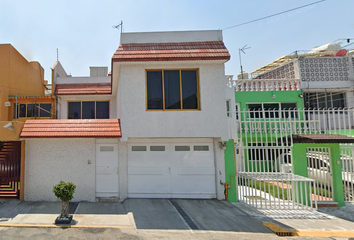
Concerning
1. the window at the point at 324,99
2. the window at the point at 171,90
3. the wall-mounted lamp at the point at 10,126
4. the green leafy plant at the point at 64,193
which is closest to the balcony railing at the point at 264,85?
the window at the point at 324,99

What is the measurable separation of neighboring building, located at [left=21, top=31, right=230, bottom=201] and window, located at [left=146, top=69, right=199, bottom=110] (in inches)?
1.5

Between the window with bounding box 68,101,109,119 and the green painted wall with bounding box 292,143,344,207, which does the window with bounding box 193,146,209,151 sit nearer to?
the green painted wall with bounding box 292,143,344,207

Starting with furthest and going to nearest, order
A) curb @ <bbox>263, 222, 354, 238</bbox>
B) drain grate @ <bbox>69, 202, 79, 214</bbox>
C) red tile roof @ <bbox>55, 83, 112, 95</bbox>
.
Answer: red tile roof @ <bbox>55, 83, 112, 95</bbox> < drain grate @ <bbox>69, 202, 79, 214</bbox> < curb @ <bbox>263, 222, 354, 238</bbox>

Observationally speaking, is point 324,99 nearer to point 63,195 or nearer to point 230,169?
point 230,169

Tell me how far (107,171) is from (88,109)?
6667mm

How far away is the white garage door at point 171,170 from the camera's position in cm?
753

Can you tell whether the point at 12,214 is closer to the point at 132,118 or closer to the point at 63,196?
the point at 63,196

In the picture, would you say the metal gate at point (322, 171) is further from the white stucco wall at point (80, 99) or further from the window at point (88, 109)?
the window at point (88, 109)

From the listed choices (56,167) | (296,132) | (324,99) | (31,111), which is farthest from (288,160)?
(31,111)

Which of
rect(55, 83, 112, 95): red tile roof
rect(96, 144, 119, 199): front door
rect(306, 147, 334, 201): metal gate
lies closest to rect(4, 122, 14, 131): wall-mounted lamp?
rect(96, 144, 119, 199): front door

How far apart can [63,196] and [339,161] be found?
9.59 metres

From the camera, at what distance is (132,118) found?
7.18 m

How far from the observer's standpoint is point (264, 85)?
45.4 ft

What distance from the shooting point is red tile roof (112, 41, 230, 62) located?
23.4ft
